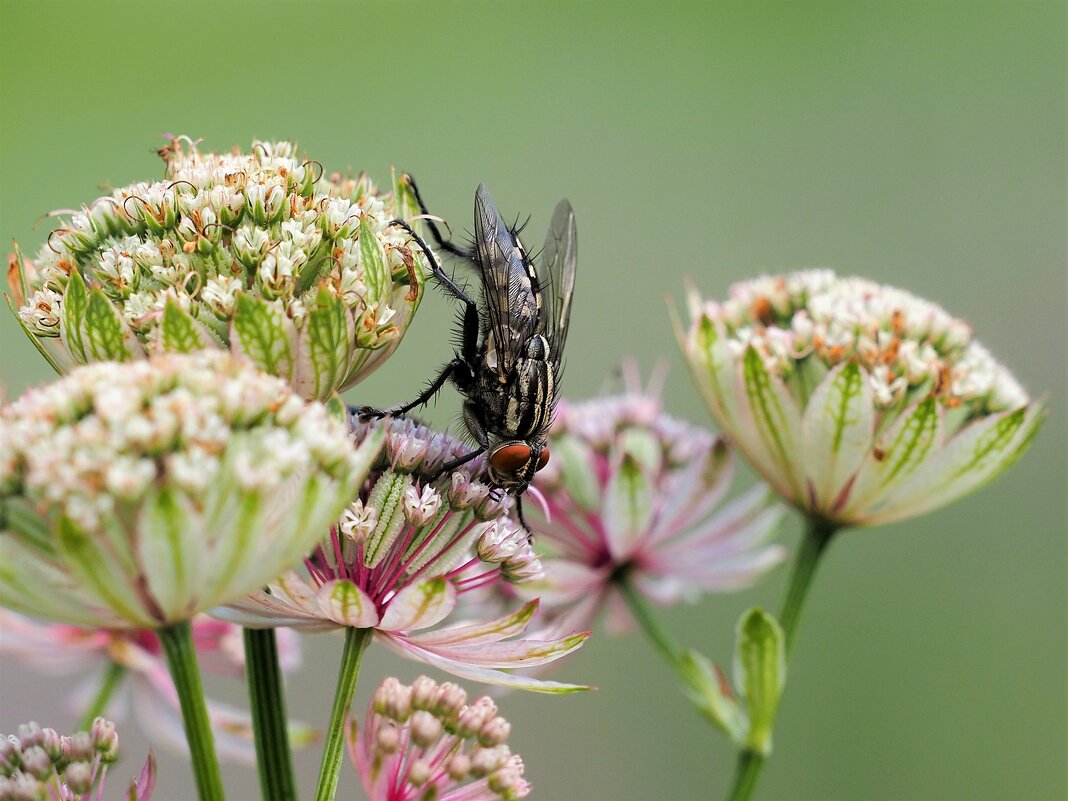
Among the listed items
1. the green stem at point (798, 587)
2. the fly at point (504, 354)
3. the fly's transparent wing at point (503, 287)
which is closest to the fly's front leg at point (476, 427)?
the fly at point (504, 354)

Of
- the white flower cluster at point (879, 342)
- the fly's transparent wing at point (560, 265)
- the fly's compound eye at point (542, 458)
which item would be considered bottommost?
the fly's compound eye at point (542, 458)

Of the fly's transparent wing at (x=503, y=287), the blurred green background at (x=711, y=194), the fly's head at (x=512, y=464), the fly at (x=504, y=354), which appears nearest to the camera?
the fly's head at (x=512, y=464)

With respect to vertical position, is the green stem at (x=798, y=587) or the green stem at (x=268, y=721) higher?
the green stem at (x=798, y=587)

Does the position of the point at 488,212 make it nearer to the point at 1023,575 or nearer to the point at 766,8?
the point at 1023,575

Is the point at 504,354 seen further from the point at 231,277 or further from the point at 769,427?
the point at 231,277

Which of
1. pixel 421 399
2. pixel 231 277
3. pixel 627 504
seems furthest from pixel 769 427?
pixel 231 277

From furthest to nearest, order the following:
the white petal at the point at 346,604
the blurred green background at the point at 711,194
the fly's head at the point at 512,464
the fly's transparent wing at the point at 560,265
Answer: the blurred green background at the point at 711,194 < the fly's transparent wing at the point at 560,265 < the fly's head at the point at 512,464 < the white petal at the point at 346,604

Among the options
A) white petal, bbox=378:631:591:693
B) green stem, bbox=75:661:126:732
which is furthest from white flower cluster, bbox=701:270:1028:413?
green stem, bbox=75:661:126:732

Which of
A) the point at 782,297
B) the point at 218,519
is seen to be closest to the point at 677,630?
the point at 782,297

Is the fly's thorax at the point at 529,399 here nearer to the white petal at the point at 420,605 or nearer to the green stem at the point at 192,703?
the white petal at the point at 420,605
